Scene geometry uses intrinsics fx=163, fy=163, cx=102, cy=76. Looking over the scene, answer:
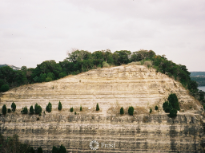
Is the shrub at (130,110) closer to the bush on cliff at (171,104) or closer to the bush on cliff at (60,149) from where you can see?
the bush on cliff at (171,104)

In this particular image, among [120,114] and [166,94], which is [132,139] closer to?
[120,114]

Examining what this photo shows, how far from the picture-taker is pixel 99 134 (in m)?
19.5

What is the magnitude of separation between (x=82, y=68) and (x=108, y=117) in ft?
31.2

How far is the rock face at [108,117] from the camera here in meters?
18.8

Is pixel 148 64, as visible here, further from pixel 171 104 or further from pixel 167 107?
pixel 167 107

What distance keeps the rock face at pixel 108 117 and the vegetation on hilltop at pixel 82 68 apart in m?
2.11

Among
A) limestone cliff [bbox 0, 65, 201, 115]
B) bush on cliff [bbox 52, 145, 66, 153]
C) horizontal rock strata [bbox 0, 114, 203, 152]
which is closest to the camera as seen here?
bush on cliff [bbox 52, 145, 66, 153]

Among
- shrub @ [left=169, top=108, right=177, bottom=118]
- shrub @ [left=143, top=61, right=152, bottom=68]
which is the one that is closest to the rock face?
shrub @ [left=169, top=108, right=177, bottom=118]

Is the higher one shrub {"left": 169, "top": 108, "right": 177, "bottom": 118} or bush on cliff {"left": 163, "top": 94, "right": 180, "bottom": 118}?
bush on cliff {"left": 163, "top": 94, "right": 180, "bottom": 118}

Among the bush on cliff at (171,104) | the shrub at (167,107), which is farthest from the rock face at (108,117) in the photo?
the bush on cliff at (171,104)

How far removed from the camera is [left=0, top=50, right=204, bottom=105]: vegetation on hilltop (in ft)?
83.1

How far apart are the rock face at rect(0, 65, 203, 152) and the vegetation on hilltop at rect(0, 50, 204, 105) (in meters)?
2.11

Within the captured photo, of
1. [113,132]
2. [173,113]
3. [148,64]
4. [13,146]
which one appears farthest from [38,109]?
[148,64]

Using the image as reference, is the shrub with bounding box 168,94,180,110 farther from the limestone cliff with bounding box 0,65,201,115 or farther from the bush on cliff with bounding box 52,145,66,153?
the bush on cliff with bounding box 52,145,66,153
